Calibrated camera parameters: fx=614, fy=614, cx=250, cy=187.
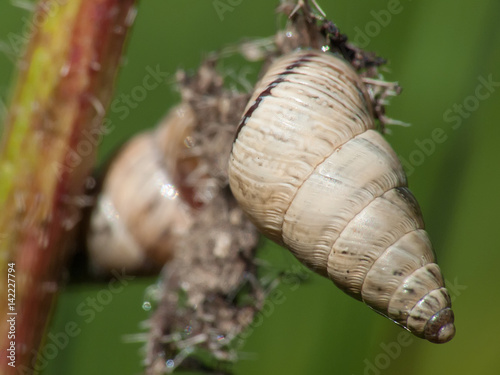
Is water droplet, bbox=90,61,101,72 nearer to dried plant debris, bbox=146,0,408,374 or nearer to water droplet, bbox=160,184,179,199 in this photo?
dried plant debris, bbox=146,0,408,374

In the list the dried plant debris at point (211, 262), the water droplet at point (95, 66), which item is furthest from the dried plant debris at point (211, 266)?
the water droplet at point (95, 66)

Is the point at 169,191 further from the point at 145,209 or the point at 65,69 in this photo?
the point at 65,69

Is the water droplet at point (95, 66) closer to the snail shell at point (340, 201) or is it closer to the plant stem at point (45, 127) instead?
the plant stem at point (45, 127)

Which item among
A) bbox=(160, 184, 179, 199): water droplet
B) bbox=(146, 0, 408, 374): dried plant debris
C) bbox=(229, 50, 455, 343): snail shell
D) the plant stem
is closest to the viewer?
bbox=(229, 50, 455, 343): snail shell

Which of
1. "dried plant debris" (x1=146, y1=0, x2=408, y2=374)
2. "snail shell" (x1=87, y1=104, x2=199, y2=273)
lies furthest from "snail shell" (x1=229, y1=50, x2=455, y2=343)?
"snail shell" (x1=87, y1=104, x2=199, y2=273)

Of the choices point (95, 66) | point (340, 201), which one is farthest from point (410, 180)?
point (95, 66)

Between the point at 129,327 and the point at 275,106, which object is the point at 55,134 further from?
the point at 129,327
